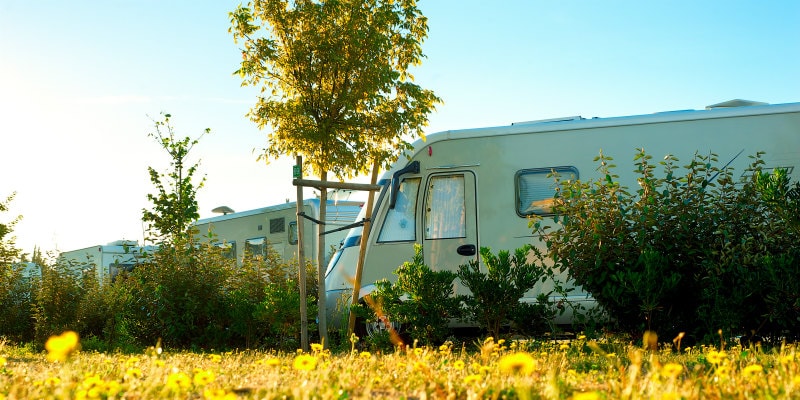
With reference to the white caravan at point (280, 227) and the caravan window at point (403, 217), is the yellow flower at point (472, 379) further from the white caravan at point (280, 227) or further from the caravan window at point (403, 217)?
the white caravan at point (280, 227)

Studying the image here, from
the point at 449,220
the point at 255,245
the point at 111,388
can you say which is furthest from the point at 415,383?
the point at 255,245

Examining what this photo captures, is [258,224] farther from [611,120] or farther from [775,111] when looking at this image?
[775,111]

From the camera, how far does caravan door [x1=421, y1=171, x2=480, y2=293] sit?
32.3 ft

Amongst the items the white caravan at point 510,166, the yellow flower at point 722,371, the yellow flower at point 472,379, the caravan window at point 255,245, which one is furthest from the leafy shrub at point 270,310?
the yellow flower at point 722,371

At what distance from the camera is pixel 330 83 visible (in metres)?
10.3

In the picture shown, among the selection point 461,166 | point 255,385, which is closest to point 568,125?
point 461,166

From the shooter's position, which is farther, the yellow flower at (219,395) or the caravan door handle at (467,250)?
the caravan door handle at (467,250)

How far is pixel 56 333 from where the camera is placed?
12.3 m

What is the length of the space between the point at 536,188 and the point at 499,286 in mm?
2147

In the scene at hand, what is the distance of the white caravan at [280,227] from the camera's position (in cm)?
1577

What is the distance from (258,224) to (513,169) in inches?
336

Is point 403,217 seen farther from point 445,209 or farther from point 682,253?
point 682,253

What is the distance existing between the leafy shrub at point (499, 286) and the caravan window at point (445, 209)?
5.11ft

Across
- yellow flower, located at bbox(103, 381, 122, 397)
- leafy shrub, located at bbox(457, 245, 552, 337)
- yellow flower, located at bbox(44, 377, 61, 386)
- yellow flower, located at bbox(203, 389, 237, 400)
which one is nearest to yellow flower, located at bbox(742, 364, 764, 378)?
yellow flower, located at bbox(203, 389, 237, 400)
